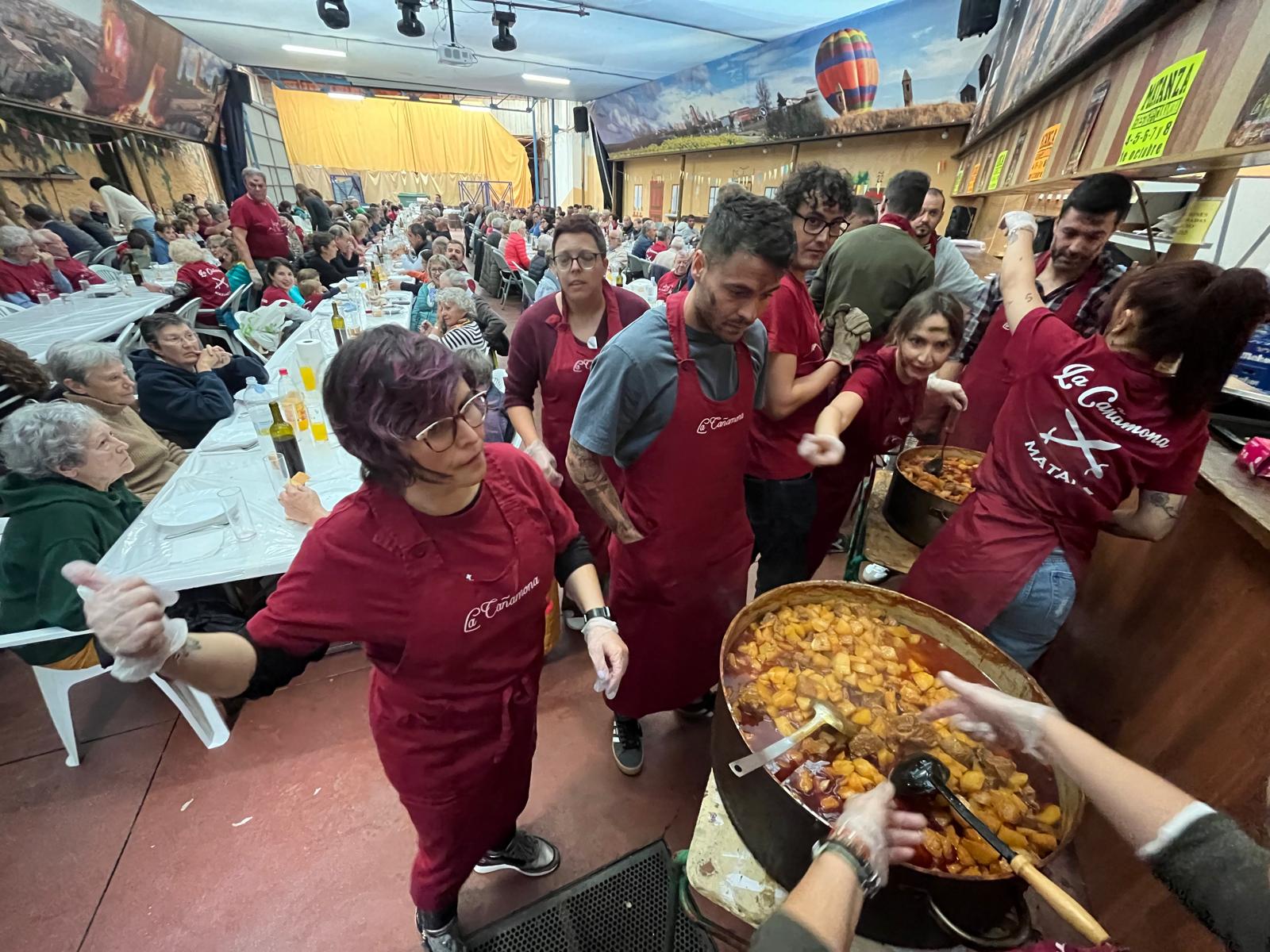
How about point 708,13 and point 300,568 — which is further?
point 708,13

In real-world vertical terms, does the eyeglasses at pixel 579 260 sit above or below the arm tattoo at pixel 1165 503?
above

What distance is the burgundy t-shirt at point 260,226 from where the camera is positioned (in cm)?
678

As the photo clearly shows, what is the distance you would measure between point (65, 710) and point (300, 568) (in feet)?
7.01

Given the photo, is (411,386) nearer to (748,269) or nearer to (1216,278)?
(748,269)

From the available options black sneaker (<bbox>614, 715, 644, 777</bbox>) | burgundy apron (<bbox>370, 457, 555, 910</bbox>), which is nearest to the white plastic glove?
burgundy apron (<bbox>370, 457, 555, 910</bbox>)

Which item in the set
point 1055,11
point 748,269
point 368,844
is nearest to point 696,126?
point 1055,11

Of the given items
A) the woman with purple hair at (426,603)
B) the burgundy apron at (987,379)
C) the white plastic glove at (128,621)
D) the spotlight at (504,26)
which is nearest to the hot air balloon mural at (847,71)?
the spotlight at (504,26)

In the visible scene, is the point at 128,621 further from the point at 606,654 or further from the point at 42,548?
the point at 42,548

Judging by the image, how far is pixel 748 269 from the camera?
4.61ft

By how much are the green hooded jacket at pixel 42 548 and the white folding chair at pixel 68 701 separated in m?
0.06

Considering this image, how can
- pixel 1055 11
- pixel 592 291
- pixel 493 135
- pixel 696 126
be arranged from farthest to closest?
pixel 493 135, pixel 696 126, pixel 1055 11, pixel 592 291

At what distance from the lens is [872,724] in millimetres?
1243

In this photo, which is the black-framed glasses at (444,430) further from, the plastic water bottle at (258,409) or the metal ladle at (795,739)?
the plastic water bottle at (258,409)

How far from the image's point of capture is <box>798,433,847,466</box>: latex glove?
1758 mm
